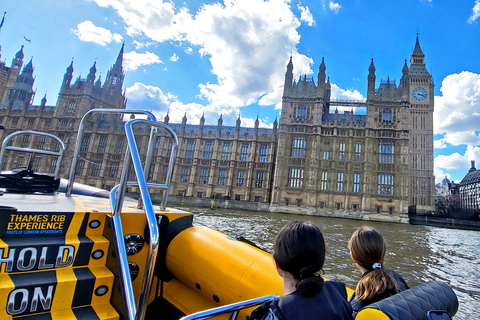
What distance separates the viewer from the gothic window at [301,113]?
121 ft

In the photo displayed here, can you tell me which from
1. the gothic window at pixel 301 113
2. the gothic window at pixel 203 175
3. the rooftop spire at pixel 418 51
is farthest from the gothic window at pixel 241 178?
→ the rooftop spire at pixel 418 51

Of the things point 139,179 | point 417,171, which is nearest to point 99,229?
point 139,179

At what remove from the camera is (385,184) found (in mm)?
33250

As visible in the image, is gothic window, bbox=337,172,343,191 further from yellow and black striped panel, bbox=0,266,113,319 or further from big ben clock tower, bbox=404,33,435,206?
big ben clock tower, bbox=404,33,435,206

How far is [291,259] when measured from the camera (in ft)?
4.23

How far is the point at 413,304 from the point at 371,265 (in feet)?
2.09

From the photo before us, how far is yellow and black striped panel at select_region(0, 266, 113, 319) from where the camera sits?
1.64 meters

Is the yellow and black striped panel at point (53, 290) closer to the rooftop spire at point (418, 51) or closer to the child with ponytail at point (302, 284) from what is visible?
the child with ponytail at point (302, 284)

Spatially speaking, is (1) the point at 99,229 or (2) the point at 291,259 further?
(1) the point at 99,229

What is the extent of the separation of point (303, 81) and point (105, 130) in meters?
34.6

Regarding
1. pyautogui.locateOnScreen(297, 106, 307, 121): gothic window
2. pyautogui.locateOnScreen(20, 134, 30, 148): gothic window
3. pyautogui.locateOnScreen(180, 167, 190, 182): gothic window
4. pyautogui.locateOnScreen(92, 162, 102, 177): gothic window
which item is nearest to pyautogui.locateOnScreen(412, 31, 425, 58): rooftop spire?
pyautogui.locateOnScreen(297, 106, 307, 121): gothic window

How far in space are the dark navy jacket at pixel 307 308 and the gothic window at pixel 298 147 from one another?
35538mm

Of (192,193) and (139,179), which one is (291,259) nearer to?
(139,179)

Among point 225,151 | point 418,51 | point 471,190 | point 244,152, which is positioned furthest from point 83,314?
point 471,190
